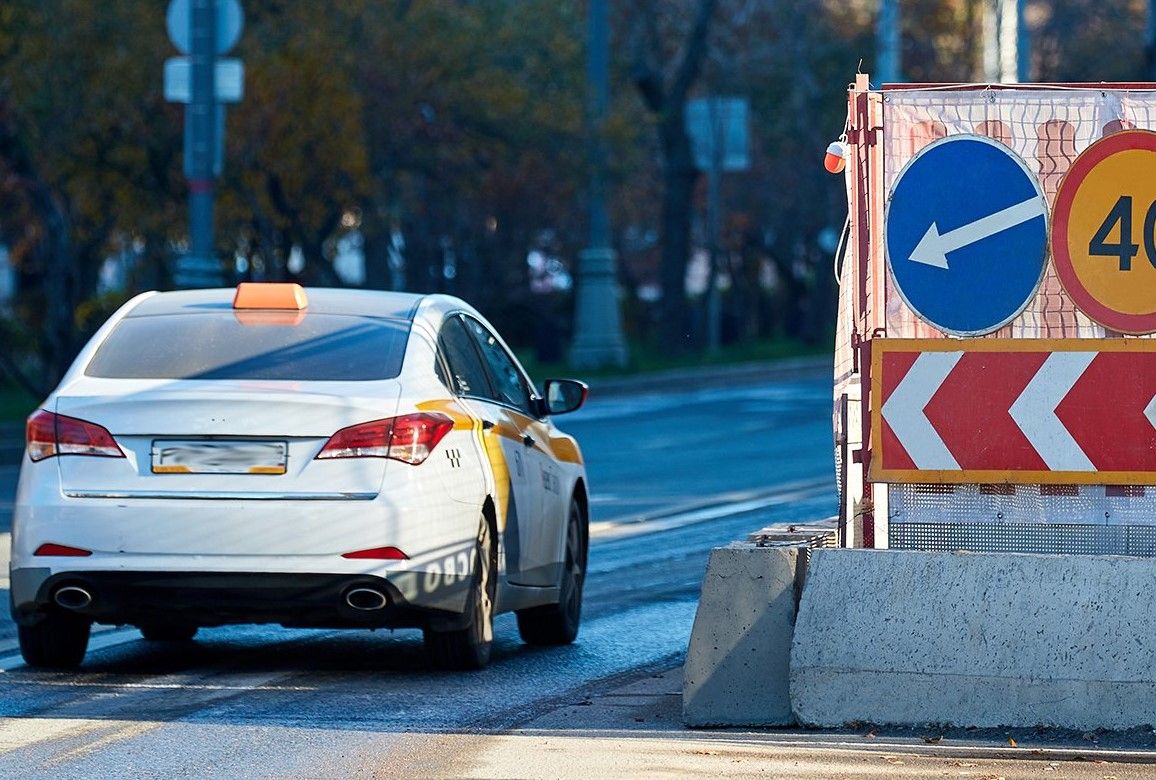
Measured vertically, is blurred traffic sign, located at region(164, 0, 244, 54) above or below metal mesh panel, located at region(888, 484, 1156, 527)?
above

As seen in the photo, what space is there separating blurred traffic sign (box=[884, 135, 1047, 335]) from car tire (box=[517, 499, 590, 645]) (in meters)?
2.77

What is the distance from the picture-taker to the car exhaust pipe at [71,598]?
27.1 feet

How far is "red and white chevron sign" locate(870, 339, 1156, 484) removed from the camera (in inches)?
285

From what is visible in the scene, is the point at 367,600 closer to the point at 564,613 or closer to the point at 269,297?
the point at 269,297

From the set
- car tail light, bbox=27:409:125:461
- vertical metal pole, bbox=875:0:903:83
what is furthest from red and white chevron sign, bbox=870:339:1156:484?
vertical metal pole, bbox=875:0:903:83

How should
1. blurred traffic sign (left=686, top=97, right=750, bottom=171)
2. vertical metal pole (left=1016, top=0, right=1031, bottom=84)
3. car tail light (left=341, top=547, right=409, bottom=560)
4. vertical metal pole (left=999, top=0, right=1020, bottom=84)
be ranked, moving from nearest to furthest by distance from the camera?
car tail light (left=341, top=547, right=409, bottom=560) → vertical metal pole (left=1016, top=0, right=1031, bottom=84) → vertical metal pole (left=999, top=0, right=1020, bottom=84) → blurred traffic sign (left=686, top=97, right=750, bottom=171)

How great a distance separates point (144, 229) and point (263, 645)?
22.2m

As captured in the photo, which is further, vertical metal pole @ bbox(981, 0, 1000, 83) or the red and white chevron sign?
vertical metal pole @ bbox(981, 0, 1000, 83)

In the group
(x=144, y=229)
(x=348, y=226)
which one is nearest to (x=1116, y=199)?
(x=144, y=229)

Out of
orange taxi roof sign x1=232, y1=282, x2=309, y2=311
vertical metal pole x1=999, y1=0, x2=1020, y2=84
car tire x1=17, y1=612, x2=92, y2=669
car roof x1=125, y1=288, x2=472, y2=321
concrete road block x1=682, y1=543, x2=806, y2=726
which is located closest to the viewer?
concrete road block x1=682, y1=543, x2=806, y2=726

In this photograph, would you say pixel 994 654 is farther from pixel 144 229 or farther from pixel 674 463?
pixel 144 229

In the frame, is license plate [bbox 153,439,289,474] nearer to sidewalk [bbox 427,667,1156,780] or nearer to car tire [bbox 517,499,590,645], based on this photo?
sidewalk [bbox 427,667,1156,780]

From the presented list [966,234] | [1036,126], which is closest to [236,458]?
[966,234]

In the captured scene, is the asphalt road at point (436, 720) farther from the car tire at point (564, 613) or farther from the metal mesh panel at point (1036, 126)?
the metal mesh panel at point (1036, 126)
